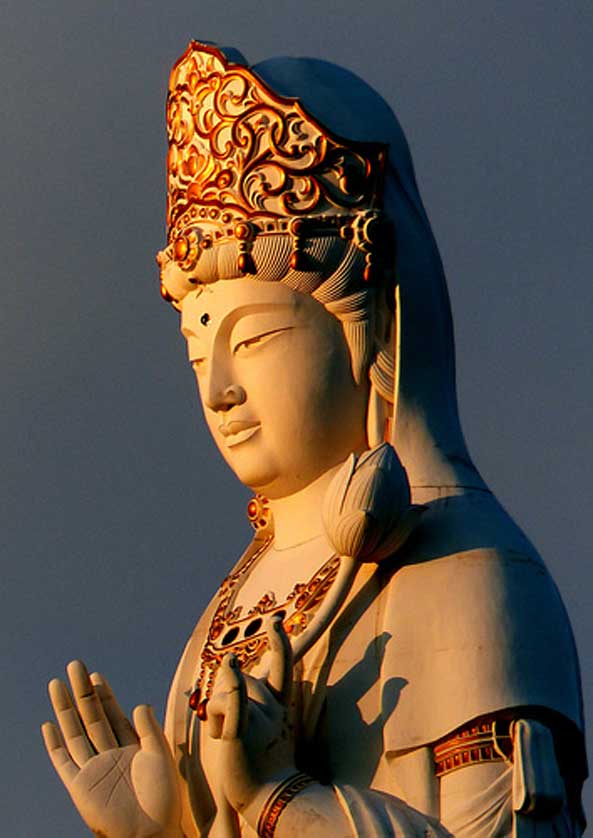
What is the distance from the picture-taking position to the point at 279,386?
800 inches

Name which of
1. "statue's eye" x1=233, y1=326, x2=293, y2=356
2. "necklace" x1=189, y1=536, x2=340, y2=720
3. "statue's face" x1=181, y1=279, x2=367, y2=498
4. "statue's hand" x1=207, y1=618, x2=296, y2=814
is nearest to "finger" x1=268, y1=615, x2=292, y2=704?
"statue's hand" x1=207, y1=618, x2=296, y2=814

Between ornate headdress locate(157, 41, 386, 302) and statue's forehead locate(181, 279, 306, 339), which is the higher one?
ornate headdress locate(157, 41, 386, 302)

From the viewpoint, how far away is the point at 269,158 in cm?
2053

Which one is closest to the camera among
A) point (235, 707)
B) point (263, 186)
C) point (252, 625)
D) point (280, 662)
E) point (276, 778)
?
point (235, 707)

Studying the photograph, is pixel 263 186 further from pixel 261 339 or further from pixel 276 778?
pixel 276 778

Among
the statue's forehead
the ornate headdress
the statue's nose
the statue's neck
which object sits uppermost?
the ornate headdress

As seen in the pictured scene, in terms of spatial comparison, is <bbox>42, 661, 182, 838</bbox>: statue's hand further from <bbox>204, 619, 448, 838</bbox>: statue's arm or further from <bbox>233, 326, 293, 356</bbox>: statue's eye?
<bbox>233, 326, 293, 356</bbox>: statue's eye

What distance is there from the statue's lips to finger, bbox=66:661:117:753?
4.32 feet

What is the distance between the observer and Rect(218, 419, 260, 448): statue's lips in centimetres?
2041

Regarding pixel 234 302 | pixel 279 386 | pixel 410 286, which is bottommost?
pixel 279 386

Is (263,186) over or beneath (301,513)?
over

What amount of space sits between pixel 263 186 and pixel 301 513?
1586mm

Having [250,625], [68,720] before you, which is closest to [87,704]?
[68,720]

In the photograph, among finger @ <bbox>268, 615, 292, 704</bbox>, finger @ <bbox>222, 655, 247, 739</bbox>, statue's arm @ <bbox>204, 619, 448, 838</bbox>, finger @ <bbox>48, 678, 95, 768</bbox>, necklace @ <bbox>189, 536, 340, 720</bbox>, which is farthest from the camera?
finger @ <bbox>48, 678, 95, 768</bbox>
